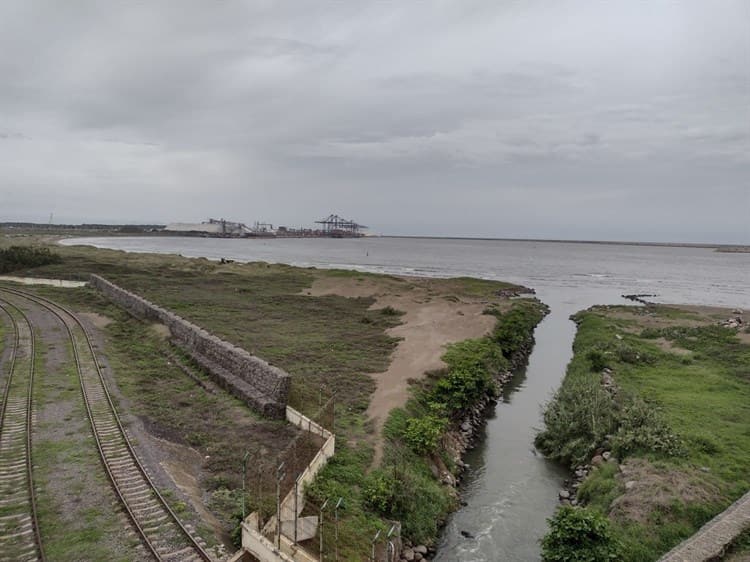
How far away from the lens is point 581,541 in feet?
43.8

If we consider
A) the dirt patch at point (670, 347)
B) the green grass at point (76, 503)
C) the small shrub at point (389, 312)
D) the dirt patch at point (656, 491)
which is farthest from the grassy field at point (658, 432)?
the small shrub at point (389, 312)

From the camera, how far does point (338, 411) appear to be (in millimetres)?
22000

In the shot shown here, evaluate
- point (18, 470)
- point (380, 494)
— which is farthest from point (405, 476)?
point (18, 470)

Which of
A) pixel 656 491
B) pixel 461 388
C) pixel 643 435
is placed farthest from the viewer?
pixel 461 388

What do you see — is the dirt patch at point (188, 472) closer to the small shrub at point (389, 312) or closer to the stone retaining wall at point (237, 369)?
the stone retaining wall at point (237, 369)

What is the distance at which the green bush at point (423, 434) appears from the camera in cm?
1931

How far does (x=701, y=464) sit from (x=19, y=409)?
26838 mm

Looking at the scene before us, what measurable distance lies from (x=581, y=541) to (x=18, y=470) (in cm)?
1717

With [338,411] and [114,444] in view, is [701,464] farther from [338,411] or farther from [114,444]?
[114,444]

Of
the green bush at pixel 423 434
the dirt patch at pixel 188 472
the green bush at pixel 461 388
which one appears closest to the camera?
the dirt patch at pixel 188 472

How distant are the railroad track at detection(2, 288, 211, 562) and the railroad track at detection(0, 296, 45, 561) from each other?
2.01 metres

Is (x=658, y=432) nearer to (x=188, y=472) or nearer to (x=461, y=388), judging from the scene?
(x=461, y=388)

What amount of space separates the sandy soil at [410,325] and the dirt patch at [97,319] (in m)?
22.8

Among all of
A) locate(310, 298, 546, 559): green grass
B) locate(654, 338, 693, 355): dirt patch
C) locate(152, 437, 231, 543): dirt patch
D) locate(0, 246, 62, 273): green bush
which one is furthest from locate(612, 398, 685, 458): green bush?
locate(0, 246, 62, 273): green bush
